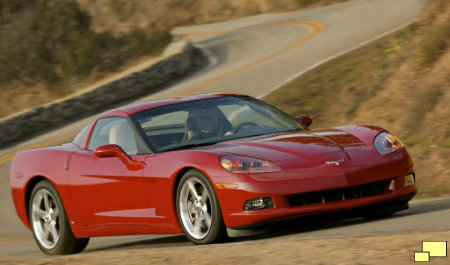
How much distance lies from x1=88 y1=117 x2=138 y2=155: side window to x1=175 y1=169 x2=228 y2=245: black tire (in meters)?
0.97

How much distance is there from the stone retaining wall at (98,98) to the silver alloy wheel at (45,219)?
1212 cm

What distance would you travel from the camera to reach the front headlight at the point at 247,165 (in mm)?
7172

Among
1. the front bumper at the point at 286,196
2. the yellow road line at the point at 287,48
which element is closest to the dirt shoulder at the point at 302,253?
the front bumper at the point at 286,196

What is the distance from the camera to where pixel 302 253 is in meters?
6.08

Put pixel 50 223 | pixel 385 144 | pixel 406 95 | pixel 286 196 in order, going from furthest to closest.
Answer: pixel 406 95, pixel 50 223, pixel 385 144, pixel 286 196

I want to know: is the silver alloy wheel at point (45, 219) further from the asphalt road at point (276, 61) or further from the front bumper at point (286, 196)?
the front bumper at point (286, 196)

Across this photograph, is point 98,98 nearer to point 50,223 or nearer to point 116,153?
point 50,223

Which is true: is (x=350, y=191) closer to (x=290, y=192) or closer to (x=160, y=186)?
(x=290, y=192)

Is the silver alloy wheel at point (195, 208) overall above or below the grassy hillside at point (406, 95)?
above

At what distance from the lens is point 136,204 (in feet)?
26.3

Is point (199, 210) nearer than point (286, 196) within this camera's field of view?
No

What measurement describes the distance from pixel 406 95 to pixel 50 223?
23.0 feet

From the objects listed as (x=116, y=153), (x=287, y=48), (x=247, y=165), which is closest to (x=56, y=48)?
(x=287, y=48)

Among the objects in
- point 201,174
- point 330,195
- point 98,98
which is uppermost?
point 201,174
